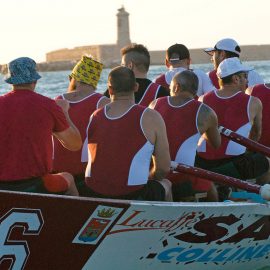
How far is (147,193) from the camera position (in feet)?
Answer: 21.9

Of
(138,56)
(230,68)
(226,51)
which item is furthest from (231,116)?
(226,51)

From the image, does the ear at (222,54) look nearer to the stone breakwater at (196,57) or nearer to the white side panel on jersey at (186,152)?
Result: the white side panel on jersey at (186,152)

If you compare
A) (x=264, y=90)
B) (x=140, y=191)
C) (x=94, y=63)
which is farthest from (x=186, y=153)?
(x=264, y=90)

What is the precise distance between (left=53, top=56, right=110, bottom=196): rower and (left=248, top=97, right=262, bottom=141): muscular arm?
1468mm

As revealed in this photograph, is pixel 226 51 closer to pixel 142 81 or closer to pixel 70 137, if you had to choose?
pixel 142 81

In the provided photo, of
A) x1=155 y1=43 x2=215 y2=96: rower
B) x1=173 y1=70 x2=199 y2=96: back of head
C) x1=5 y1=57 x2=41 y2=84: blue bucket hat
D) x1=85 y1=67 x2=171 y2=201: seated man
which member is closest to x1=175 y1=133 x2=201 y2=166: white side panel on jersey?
x1=173 y1=70 x2=199 y2=96: back of head

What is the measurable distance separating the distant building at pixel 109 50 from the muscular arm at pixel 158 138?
12399 centimetres

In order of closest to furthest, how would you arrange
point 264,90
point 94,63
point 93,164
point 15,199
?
point 15,199
point 93,164
point 94,63
point 264,90

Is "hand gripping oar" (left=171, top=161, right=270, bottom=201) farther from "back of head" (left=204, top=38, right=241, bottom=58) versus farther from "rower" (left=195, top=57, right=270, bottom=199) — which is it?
"back of head" (left=204, top=38, right=241, bottom=58)

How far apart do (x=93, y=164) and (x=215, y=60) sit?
141 inches

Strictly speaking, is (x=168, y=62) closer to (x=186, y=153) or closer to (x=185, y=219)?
(x=186, y=153)

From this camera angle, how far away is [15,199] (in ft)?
19.1

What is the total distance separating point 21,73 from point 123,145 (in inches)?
38.4

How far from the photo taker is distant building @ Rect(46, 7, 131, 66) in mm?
150750
